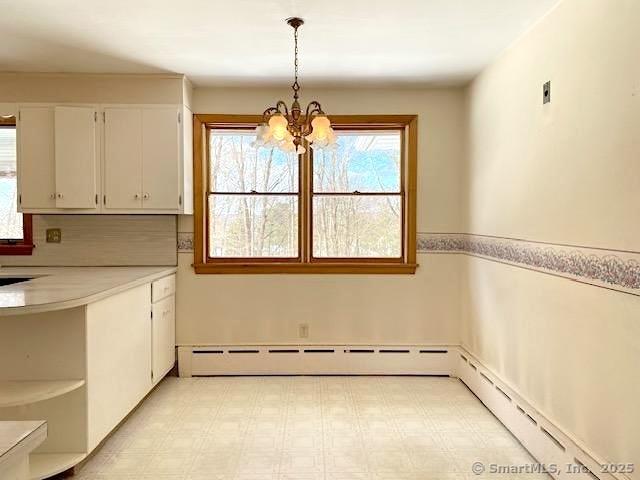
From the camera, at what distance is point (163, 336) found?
3660 millimetres

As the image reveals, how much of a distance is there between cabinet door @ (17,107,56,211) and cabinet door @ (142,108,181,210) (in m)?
0.66

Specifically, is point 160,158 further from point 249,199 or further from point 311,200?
point 311,200

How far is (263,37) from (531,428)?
2675mm

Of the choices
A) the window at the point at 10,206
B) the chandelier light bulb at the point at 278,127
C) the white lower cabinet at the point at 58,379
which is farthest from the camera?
the window at the point at 10,206

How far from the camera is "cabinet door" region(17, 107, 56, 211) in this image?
3.59 metres

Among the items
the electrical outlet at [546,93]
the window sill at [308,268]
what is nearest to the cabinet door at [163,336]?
the window sill at [308,268]

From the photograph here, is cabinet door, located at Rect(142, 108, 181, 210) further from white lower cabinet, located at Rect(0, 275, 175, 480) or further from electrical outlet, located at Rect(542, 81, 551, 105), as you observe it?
electrical outlet, located at Rect(542, 81, 551, 105)

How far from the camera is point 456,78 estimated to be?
3.75 metres

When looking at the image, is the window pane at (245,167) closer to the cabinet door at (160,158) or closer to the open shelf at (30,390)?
the cabinet door at (160,158)

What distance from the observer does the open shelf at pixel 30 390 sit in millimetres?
2234

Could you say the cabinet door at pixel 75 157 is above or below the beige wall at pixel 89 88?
below

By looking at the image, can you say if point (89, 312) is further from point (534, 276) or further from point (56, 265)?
point (534, 276)

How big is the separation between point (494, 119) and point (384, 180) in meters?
1.06

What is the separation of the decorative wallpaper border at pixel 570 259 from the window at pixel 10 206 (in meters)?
3.47
